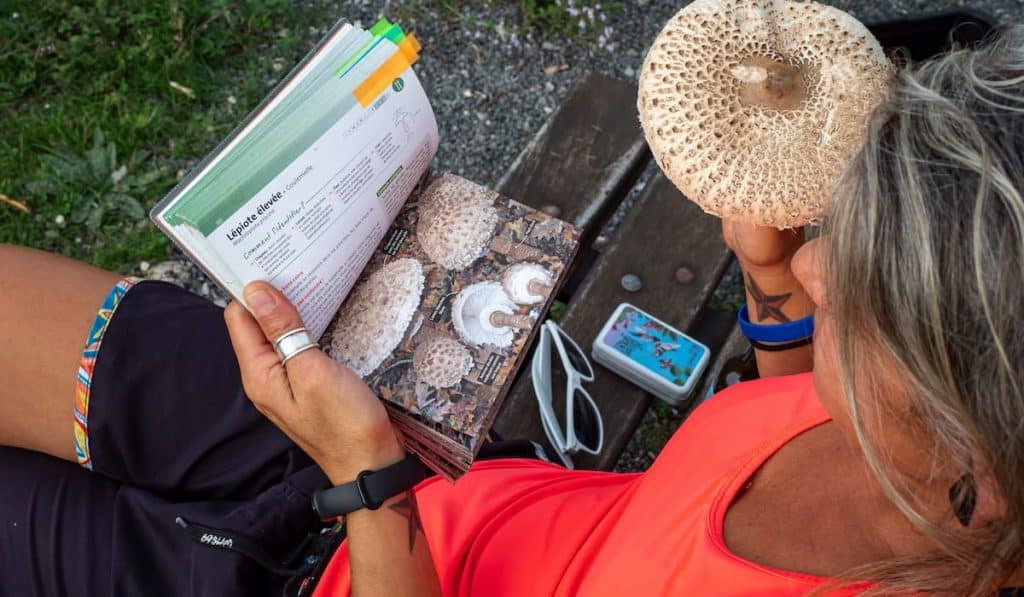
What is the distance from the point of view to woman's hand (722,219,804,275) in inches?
50.1

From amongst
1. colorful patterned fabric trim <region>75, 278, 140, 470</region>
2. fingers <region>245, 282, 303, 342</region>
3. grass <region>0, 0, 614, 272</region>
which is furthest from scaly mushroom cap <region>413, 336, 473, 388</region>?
grass <region>0, 0, 614, 272</region>

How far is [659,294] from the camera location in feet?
5.71

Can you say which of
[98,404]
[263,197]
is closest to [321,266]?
[263,197]

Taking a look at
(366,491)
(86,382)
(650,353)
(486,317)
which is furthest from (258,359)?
(650,353)

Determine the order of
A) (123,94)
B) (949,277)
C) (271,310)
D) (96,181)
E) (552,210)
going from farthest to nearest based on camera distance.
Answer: (123,94)
(96,181)
(552,210)
(271,310)
(949,277)

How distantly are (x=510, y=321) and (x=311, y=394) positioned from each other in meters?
0.34

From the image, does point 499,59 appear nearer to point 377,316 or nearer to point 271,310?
point 377,316

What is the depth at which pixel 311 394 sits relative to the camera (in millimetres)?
1085

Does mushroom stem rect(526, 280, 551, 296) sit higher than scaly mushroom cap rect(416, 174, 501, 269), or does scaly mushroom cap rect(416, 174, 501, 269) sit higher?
scaly mushroom cap rect(416, 174, 501, 269)

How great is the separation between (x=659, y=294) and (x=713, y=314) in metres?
0.26

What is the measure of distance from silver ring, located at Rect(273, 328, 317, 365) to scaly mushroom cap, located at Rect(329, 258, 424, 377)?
0.35 ft

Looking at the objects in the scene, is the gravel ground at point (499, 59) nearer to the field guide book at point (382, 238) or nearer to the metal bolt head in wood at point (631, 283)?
the metal bolt head in wood at point (631, 283)

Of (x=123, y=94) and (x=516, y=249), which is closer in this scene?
(x=516, y=249)

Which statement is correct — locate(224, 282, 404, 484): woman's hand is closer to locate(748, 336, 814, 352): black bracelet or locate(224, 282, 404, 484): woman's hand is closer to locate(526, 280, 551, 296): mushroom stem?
locate(526, 280, 551, 296): mushroom stem
